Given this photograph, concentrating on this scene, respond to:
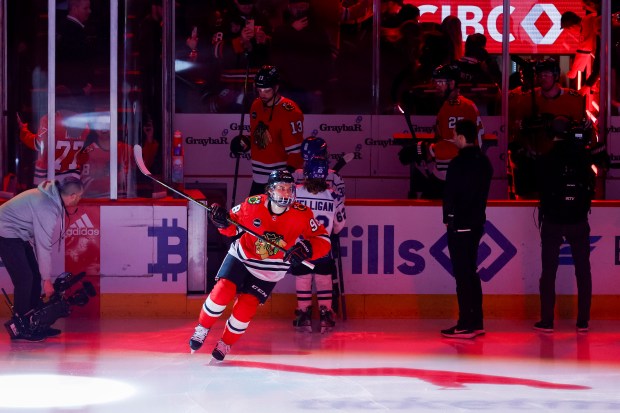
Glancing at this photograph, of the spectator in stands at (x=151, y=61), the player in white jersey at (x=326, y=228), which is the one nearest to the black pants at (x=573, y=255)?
the player in white jersey at (x=326, y=228)

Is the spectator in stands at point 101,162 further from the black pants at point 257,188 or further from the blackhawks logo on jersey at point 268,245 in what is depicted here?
the blackhawks logo on jersey at point 268,245

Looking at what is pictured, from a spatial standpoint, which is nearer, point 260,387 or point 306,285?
point 260,387

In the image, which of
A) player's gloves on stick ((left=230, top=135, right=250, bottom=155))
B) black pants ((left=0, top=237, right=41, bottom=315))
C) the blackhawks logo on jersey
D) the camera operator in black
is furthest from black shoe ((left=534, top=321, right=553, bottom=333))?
black pants ((left=0, top=237, right=41, bottom=315))

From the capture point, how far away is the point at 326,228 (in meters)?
8.36

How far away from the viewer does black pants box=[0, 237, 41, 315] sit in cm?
795

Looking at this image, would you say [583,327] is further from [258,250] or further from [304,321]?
[258,250]

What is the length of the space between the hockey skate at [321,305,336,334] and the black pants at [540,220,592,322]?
1552 mm

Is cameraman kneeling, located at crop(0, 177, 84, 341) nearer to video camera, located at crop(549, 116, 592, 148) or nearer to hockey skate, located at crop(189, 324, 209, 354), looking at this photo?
hockey skate, located at crop(189, 324, 209, 354)

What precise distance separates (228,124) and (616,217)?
149 inches

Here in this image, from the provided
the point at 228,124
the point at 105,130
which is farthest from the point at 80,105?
the point at 228,124

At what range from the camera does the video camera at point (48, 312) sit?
7.93m

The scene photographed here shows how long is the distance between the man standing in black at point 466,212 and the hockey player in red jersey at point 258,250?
1.25 m

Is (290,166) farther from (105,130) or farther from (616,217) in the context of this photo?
(616,217)

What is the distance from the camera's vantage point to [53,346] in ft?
25.6
